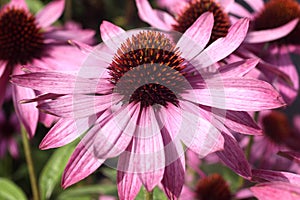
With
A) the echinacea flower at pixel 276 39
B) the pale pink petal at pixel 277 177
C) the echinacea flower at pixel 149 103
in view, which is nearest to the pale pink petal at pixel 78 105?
the echinacea flower at pixel 149 103

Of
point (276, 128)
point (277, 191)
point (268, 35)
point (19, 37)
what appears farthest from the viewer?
point (276, 128)

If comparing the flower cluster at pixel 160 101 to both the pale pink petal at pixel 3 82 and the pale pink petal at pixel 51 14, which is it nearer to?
the pale pink petal at pixel 3 82

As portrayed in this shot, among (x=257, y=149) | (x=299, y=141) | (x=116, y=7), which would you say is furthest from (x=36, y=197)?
(x=116, y=7)

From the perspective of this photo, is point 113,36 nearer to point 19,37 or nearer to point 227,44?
point 227,44

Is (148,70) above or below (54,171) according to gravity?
above

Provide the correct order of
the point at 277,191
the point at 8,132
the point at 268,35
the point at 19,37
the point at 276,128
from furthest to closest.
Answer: the point at 8,132, the point at 276,128, the point at 19,37, the point at 268,35, the point at 277,191

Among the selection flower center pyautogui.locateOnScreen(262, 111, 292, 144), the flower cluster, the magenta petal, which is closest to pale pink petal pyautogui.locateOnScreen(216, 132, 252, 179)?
the flower cluster

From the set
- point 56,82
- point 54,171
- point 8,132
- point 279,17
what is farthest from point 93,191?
point 8,132

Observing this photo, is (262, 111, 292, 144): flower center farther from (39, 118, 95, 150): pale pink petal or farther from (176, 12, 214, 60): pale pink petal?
(39, 118, 95, 150): pale pink petal
